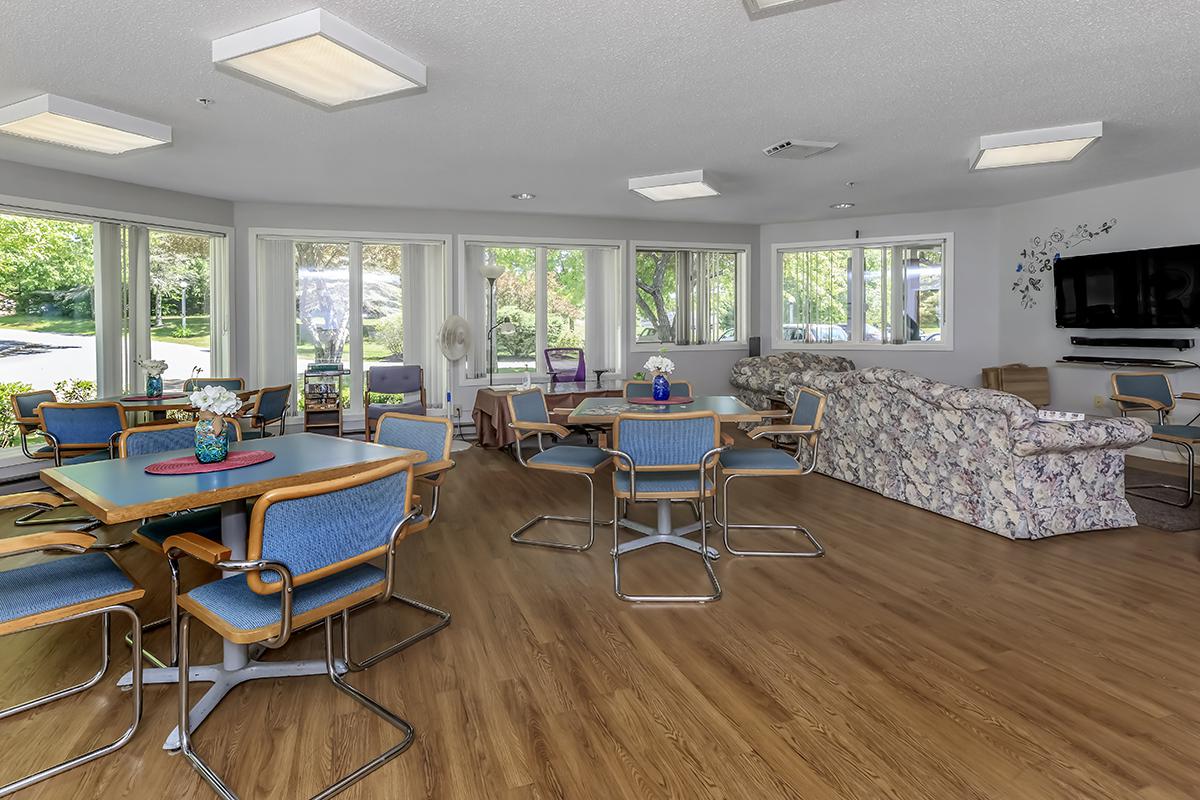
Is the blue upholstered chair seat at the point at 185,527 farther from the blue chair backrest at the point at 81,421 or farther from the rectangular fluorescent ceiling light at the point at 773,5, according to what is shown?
the rectangular fluorescent ceiling light at the point at 773,5

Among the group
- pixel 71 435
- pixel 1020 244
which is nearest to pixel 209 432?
pixel 71 435

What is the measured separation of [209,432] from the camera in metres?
2.35

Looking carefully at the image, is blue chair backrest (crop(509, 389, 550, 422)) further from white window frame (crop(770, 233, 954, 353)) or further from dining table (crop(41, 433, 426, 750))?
white window frame (crop(770, 233, 954, 353))

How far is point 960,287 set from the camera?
8016 mm

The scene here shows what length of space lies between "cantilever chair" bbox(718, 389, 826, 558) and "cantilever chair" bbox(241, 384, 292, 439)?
3331 mm

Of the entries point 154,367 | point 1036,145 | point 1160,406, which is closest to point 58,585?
point 154,367

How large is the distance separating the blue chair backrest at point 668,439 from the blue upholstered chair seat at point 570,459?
550 millimetres

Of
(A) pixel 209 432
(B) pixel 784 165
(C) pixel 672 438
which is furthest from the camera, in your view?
(B) pixel 784 165

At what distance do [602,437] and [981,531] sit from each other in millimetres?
2345

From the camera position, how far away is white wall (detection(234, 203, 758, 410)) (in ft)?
23.1

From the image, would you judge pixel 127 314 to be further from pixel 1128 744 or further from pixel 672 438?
pixel 1128 744

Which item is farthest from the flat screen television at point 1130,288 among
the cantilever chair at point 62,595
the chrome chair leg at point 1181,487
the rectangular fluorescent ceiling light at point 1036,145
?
the cantilever chair at point 62,595

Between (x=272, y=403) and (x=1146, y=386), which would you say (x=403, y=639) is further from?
(x=1146, y=386)

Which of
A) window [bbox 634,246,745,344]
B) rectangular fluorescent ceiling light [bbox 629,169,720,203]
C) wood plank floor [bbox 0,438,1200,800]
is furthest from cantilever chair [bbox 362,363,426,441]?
wood plank floor [bbox 0,438,1200,800]
